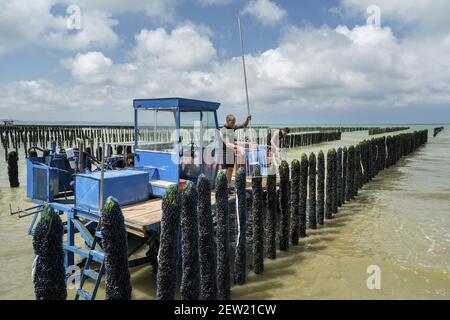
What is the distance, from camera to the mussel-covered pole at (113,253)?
472 centimetres

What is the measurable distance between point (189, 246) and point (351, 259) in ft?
15.9

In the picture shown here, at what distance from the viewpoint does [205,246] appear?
19.1 ft

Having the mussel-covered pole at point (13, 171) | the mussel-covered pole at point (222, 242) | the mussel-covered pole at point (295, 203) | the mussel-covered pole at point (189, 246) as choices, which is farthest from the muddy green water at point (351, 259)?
the mussel-covered pole at point (13, 171)

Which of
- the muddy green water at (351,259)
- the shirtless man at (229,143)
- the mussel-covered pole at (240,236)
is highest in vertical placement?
the shirtless man at (229,143)

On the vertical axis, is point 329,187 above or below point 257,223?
above

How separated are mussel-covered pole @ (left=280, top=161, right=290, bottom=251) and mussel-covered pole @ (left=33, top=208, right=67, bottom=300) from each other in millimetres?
5687

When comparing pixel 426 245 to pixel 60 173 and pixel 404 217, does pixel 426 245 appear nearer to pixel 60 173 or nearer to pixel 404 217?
pixel 404 217

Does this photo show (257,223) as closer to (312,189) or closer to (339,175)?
(312,189)

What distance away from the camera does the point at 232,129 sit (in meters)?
9.50

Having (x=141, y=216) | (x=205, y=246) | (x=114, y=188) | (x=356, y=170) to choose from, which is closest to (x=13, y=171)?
(x=114, y=188)

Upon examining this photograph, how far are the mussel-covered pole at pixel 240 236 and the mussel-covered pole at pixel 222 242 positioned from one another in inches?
28.9

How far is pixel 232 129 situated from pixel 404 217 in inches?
284

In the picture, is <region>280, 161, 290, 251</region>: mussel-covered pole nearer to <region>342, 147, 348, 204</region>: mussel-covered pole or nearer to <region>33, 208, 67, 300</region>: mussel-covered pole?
<region>342, 147, 348, 204</region>: mussel-covered pole

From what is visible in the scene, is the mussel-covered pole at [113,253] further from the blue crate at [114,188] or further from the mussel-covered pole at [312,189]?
the mussel-covered pole at [312,189]
